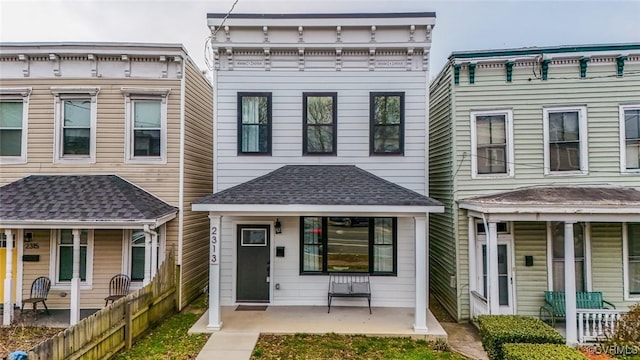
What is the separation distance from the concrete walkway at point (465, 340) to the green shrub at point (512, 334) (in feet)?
3.64

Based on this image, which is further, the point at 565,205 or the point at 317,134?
the point at 317,134

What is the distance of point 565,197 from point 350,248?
533 cm

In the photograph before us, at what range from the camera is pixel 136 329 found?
23.4 feet

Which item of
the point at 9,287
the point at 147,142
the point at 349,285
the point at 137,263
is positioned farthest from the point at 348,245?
the point at 9,287

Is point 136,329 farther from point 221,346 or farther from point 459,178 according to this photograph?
point 459,178

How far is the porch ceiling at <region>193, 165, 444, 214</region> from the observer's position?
7.56m

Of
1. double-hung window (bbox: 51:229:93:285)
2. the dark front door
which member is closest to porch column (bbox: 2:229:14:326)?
double-hung window (bbox: 51:229:93:285)

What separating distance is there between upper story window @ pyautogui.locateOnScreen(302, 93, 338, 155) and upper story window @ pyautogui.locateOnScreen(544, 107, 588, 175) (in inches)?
220

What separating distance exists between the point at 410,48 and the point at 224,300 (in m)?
8.61

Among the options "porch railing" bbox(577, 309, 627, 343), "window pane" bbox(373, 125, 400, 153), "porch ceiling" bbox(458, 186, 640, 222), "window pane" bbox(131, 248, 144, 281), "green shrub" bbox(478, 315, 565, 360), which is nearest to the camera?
"green shrub" bbox(478, 315, 565, 360)

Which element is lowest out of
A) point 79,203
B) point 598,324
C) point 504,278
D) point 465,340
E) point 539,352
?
point 465,340

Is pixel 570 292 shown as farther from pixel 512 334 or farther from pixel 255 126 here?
pixel 255 126

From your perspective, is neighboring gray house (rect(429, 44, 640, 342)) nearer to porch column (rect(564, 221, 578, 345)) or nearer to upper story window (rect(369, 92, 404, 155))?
porch column (rect(564, 221, 578, 345))

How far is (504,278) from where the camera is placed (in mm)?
8719
